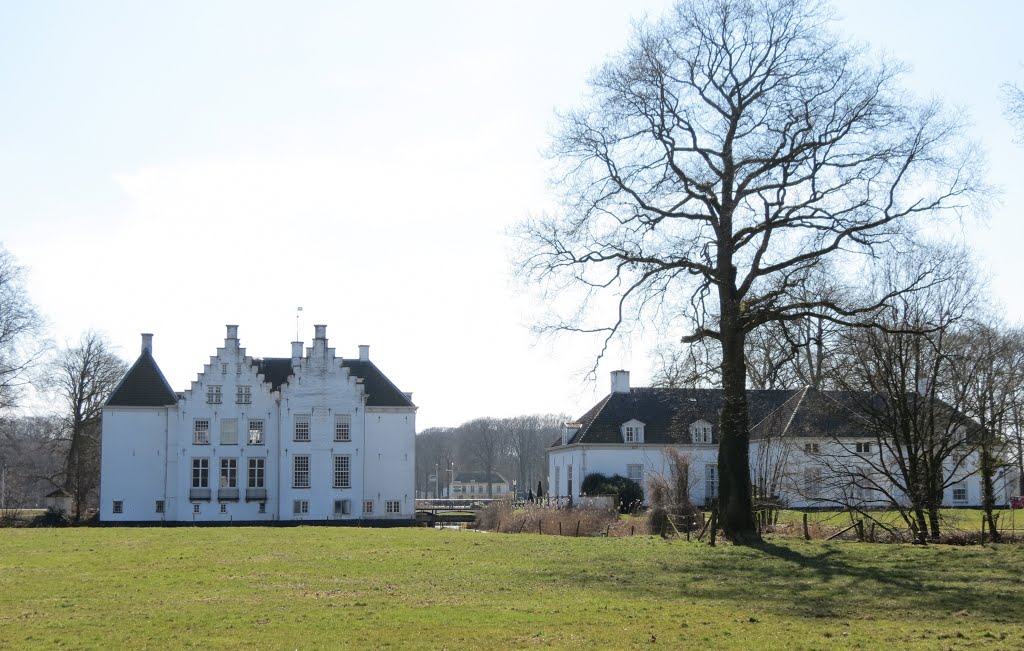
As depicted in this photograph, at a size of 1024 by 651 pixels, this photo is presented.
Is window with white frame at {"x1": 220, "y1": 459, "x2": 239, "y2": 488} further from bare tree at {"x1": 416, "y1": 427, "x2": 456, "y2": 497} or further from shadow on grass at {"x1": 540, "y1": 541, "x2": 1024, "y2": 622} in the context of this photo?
bare tree at {"x1": 416, "y1": 427, "x2": 456, "y2": 497}

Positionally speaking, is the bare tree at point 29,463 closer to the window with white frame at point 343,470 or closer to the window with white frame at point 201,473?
the window with white frame at point 201,473

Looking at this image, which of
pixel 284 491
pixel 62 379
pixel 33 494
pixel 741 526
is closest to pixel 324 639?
pixel 741 526

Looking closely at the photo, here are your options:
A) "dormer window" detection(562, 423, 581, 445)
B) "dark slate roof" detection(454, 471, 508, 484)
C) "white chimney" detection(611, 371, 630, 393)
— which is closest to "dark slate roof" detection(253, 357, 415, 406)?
"dormer window" detection(562, 423, 581, 445)

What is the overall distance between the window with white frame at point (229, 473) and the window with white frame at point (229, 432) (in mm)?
958

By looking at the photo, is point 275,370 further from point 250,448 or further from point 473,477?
point 473,477

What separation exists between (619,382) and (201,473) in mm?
23523

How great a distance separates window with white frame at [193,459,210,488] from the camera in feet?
174

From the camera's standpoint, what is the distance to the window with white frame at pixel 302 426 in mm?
54000

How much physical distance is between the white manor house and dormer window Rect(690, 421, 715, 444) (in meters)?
15.3

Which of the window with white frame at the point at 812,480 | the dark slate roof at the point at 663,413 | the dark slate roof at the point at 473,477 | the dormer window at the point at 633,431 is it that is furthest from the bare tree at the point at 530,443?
the window with white frame at the point at 812,480

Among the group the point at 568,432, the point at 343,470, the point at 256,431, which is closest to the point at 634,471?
the point at 568,432

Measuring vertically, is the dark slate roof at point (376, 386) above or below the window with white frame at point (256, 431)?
above

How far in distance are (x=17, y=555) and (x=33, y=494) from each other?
67.0m

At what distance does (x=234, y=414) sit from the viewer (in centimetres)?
5362
